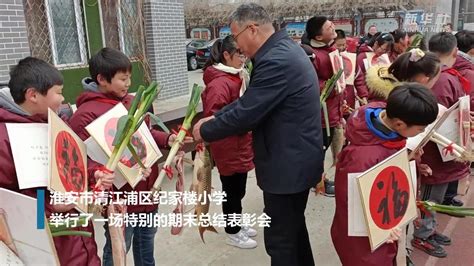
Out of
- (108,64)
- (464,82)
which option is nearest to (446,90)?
(464,82)

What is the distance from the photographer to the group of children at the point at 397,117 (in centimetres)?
180

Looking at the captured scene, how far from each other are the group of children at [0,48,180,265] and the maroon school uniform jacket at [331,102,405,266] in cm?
91

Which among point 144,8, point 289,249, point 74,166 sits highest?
point 144,8

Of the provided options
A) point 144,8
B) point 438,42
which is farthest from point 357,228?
point 144,8

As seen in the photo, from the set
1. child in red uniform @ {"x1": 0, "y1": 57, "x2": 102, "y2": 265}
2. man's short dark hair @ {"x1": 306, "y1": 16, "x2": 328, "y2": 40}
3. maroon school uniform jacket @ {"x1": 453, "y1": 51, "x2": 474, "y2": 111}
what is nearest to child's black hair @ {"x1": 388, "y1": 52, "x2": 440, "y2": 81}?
maroon school uniform jacket @ {"x1": 453, "y1": 51, "x2": 474, "y2": 111}

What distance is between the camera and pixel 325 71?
3.69 m

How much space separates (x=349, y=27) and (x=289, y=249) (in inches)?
874

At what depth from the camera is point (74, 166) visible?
1.63m

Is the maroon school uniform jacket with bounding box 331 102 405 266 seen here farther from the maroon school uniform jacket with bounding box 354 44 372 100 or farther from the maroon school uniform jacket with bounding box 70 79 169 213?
the maroon school uniform jacket with bounding box 354 44 372 100

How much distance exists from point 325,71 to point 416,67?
135 cm

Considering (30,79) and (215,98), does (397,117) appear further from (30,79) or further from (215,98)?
(30,79)

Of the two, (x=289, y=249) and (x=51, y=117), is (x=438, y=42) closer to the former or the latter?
(x=289, y=249)

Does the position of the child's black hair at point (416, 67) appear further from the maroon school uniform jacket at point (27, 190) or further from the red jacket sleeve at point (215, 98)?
the maroon school uniform jacket at point (27, 190)

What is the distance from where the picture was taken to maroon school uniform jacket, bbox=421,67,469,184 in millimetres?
2799
